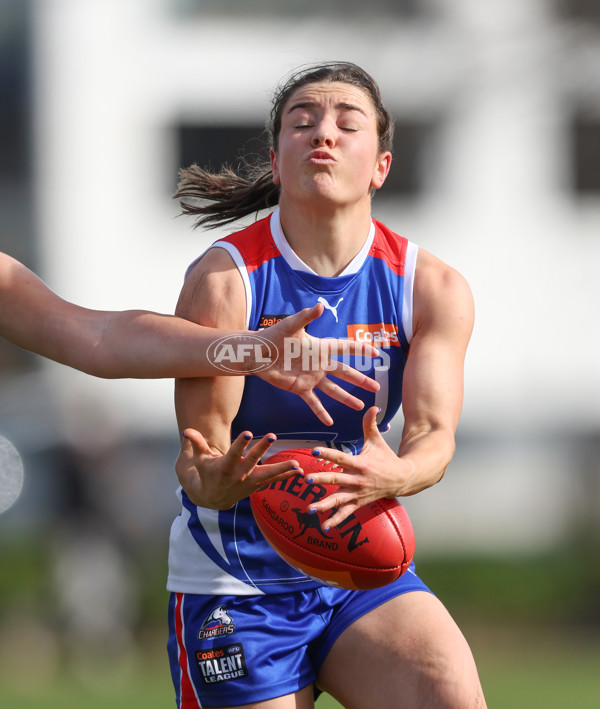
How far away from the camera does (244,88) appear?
13.0 m

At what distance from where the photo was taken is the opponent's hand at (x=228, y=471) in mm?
2826

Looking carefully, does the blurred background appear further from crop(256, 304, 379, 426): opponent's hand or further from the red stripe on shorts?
crop(256, 304, 379, 426): opponent's hand

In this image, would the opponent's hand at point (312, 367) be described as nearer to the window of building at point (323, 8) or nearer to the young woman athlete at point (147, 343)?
the young woman athlete at point (147, 343)

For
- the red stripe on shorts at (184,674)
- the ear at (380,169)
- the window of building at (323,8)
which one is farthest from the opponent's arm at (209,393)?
the window of building at (323,8)

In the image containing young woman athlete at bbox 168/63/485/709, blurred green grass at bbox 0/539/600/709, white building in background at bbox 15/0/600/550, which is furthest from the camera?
white building in background at bbox 15/0/600/550

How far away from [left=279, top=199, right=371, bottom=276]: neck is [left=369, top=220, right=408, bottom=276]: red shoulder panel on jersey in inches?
3.0

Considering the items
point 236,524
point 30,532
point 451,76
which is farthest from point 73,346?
point 451,76

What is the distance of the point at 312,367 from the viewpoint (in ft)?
10.1

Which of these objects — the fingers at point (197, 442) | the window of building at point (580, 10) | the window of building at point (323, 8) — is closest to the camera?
the fingers at point (197, 442)

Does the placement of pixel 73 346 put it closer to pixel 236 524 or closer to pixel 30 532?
pixel 236 524

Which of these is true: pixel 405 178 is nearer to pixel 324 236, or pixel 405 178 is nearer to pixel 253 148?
pixel 253 148

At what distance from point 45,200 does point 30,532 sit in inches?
177

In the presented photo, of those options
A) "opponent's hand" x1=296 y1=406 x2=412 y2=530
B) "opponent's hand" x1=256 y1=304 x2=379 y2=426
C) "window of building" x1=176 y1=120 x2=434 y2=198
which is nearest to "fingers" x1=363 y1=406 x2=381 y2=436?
"opponent's hand" x1=296 y1=406 x2=412 y2=530

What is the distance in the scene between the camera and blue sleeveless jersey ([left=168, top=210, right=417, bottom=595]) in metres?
3.25
